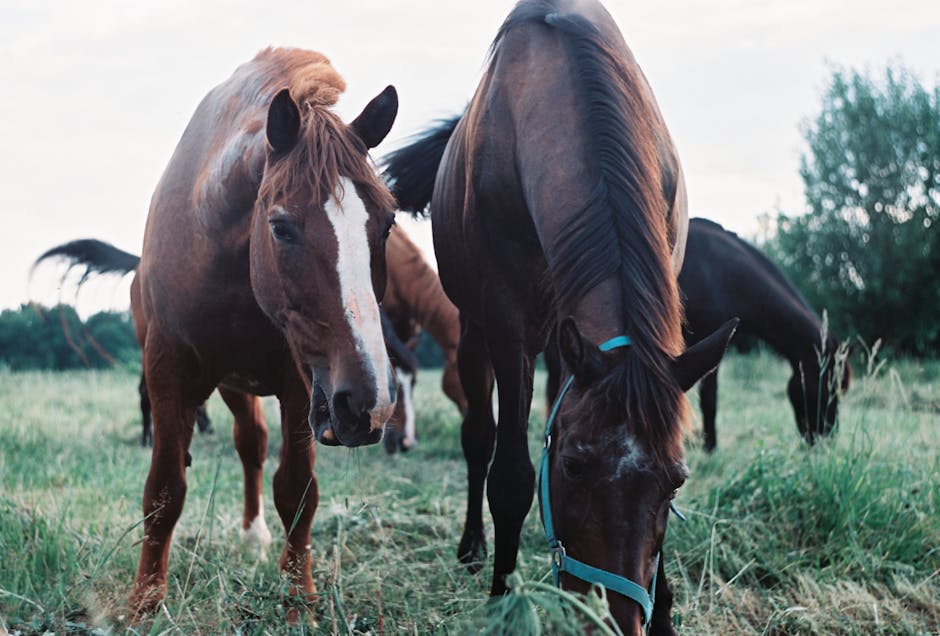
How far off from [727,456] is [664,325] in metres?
4.11

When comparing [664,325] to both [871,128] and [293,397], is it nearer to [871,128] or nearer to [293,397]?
[293,397]

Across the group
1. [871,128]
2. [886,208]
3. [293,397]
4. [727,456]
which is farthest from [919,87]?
[293,397]

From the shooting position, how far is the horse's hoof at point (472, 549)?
384 cm

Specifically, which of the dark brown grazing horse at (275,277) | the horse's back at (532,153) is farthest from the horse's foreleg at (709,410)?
the dark brown grazing horse at (275,277)

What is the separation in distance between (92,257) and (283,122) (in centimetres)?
405

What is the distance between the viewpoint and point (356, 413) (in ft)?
7.45

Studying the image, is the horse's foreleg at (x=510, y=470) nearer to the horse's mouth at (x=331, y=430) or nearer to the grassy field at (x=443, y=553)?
the grassy field at (x=443, y=553)

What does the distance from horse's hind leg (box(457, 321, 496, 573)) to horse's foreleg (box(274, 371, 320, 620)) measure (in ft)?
2.97

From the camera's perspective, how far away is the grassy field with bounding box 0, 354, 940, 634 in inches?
105

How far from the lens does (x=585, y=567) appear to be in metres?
1.93

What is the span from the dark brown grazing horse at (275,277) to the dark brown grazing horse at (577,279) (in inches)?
21.0

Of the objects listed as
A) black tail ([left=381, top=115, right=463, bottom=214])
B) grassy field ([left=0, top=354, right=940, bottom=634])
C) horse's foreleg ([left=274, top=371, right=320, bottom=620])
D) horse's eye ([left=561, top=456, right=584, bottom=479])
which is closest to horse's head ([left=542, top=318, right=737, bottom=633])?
horse's eye ([left=561, top=456, right=584, bottom=479])

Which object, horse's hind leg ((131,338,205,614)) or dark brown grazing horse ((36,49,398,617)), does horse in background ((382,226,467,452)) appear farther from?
horse's hind leg ((131,338,205,614))

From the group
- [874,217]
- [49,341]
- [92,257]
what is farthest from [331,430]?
[874,217]
